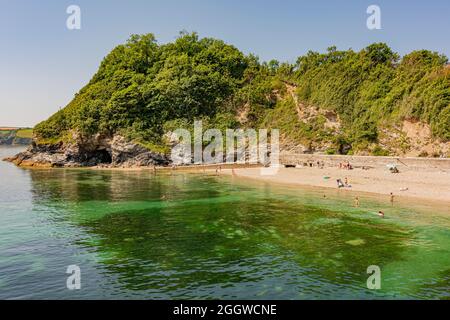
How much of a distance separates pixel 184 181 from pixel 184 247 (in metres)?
35.8

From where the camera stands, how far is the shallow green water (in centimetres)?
1864

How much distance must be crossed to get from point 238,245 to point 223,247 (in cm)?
110

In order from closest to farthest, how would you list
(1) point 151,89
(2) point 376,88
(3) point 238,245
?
(3) point 238,245 → (2) point 376,88 → (1) point 151,89

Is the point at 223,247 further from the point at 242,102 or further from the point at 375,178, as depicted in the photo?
the point at 242,102

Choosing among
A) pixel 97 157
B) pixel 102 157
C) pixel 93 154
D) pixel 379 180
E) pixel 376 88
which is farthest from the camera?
pixel 102 157

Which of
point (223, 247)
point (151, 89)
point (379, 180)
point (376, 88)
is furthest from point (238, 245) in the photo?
point (151, 89)

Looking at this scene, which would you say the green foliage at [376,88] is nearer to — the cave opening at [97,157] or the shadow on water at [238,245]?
the shadow on water at [238,245]

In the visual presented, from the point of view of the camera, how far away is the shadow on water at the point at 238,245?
1867 cm

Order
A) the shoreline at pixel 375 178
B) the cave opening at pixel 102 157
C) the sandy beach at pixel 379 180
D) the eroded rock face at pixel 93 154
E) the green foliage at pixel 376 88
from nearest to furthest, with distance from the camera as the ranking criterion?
1. the sandy beach at pixel 379 180
2. the shoreline at pixel 375 178
3. the green foliage at pixel 376 88
4. the eroded rock face at pixel 93 154
5. the cave opening at pixel 102 157

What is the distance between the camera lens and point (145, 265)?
71.9 feet

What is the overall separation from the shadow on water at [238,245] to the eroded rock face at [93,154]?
40870 mm

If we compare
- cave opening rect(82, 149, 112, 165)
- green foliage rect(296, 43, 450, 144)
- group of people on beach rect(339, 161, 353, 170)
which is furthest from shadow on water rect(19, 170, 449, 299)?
cave opening rect(82, 149, 112, 165)

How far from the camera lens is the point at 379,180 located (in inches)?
1988

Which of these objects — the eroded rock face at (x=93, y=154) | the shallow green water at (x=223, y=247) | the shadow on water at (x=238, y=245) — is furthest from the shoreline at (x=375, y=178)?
the eroded rock face at (x=93, y=154)
